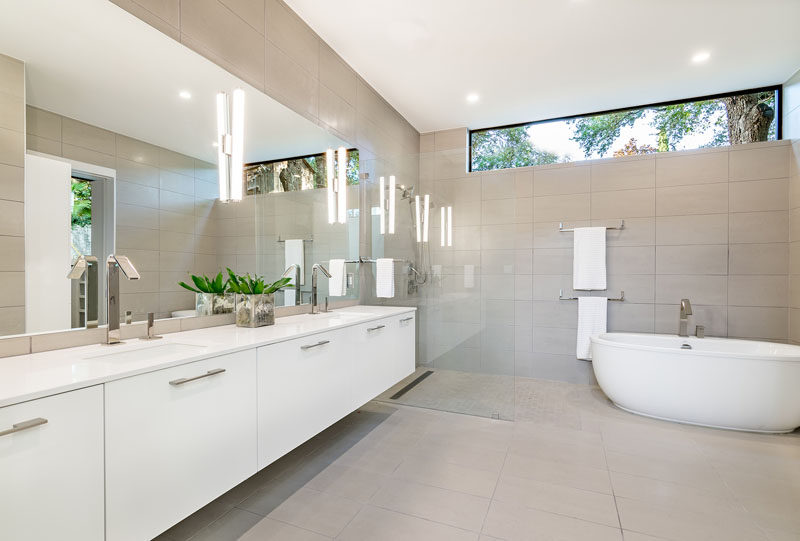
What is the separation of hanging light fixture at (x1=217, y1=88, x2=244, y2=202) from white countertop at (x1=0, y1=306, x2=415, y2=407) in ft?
2.27

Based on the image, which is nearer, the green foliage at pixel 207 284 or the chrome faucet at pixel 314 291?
the green foliage at pixel 207 284

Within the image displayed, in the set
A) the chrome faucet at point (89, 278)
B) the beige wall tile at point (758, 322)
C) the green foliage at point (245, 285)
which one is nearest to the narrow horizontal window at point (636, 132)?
the beige wall tile at point (758, 322)

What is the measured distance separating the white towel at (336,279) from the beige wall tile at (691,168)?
2.93m

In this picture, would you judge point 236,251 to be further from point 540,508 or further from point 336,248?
point 540,508

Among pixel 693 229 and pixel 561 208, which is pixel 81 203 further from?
pixel 693 229

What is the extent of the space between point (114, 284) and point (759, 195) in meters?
4.50

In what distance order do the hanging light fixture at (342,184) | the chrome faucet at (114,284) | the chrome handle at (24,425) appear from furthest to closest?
the hanging light fixture at (342,184) → the chrome faucet at (114,284) → the chrome handle at (24,425)

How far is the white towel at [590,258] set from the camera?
11.8 ft

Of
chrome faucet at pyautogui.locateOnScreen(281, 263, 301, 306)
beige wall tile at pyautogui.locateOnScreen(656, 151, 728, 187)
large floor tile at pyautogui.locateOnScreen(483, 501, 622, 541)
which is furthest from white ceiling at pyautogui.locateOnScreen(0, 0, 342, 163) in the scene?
beige wall tile at pyautogui.locateOnScreen(656, 151, 728, 187)

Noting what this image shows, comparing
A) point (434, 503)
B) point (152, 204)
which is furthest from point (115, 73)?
point (434, 503)

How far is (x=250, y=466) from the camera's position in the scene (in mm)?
1490

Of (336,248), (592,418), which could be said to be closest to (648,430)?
(592,418)

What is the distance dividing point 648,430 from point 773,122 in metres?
2.86

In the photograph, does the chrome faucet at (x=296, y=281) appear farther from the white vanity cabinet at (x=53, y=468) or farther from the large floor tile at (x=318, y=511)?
the white vanity cabinet at (x=53, y=468)
